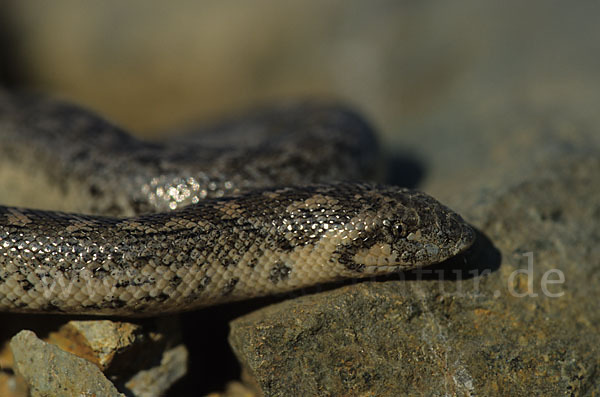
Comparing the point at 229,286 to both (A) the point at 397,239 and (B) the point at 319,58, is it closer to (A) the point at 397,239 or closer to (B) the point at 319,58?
(A) the point at 397,239

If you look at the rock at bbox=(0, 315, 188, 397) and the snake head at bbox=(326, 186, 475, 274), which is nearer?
the rock at bbox=(0, 315, 188, 397)

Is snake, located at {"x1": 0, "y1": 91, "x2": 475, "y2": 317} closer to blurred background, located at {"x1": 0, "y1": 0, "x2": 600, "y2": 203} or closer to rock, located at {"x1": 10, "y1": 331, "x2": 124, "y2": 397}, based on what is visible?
rock, located at {"x1": 10, "y1": 331, "x2": 124, "y2": 397}

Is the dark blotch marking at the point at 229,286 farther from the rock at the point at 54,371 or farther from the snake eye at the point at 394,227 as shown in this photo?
the snake eye at the point at 394,227

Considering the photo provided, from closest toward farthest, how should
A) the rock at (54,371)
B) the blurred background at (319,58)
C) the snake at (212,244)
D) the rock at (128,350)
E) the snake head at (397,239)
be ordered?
the rock at (54,371) → the snake at (212,244) → the rock at (128,350) → the snake head at (397,239) → the blurred background at (319,58)

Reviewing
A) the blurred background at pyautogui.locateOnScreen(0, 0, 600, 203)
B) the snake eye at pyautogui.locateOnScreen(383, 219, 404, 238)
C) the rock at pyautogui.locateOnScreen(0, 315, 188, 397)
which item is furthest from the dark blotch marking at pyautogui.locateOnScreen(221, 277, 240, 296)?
the blurred background at pyautogui.locateOnScreen(0, 0, 600, 203)

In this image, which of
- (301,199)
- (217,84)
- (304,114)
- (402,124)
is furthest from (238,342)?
(217,84)

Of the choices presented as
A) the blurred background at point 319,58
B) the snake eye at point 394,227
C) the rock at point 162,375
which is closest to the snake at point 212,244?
the snake eye at point 394,227

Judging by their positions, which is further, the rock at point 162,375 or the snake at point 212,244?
the rock at point 162,375

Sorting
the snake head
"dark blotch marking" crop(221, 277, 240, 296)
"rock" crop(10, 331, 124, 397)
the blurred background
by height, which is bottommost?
"rock" crop(10, 331, 124, 397)
